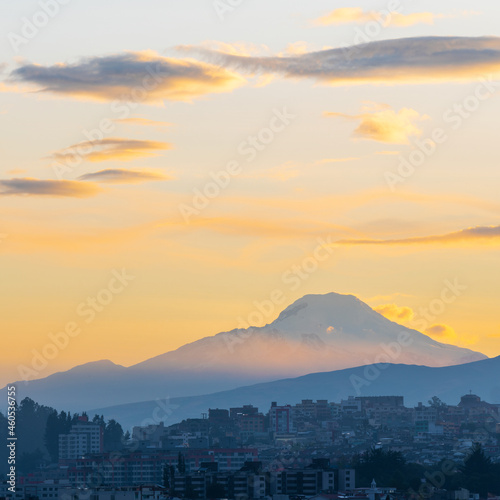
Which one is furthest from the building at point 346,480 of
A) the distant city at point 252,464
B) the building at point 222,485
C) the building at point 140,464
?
the building at point 140,464

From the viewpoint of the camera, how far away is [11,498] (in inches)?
3204

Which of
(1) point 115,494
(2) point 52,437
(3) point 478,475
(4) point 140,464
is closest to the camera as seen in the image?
(1) point 115,494

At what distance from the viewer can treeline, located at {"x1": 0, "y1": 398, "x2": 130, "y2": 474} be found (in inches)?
5969

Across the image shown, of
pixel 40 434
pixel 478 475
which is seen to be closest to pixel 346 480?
pixel 478 475

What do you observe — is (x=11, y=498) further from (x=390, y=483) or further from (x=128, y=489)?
(x=390, y=483)

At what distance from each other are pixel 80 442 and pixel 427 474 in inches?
2370

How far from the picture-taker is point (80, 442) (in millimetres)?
154250

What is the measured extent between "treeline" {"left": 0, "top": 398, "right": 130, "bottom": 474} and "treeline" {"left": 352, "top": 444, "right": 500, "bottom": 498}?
147 ft

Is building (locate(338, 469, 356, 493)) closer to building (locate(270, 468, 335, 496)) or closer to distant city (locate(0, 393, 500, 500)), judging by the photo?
distant city (locate(0, 393, 500, 500))

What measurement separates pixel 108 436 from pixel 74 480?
4920cm

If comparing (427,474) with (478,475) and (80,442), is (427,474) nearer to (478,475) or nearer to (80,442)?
(478,475)

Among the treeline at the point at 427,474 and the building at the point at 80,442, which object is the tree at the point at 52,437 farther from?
the treeline at the point at 427,474

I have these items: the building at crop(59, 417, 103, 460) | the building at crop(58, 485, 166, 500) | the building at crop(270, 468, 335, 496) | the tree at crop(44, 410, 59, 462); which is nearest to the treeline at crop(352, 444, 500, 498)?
the building at crop(270, 468, 335, 496)

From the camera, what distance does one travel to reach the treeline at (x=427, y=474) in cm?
9250
